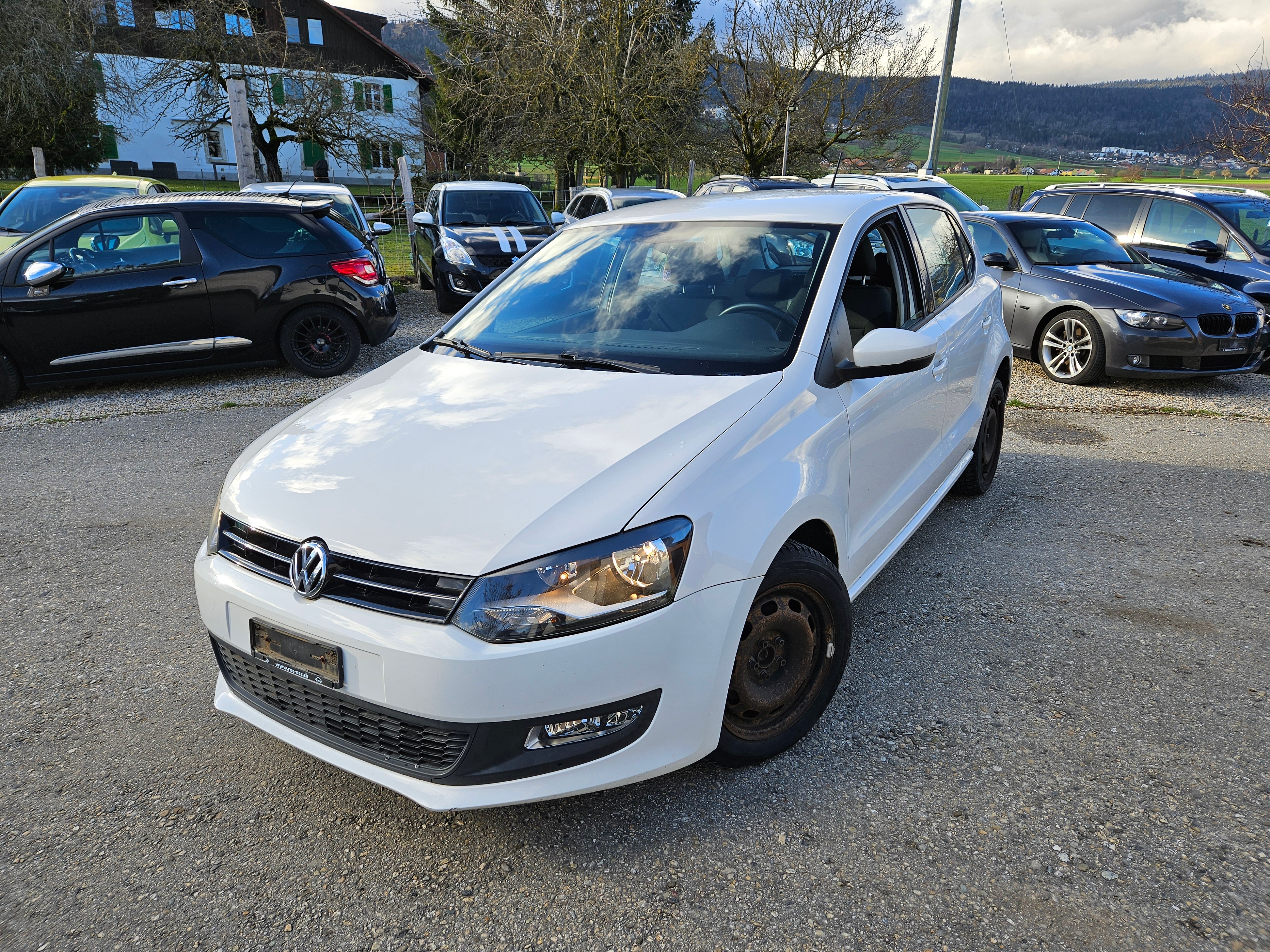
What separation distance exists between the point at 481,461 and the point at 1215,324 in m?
7.84

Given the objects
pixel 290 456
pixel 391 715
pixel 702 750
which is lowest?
pixel 702 750

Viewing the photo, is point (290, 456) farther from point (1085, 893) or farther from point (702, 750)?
point (1085, 893)

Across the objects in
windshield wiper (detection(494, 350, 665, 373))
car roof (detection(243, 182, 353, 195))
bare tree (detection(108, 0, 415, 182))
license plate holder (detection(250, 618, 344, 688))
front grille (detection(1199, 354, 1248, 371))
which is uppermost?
bare tree (detection(108, 0, 415, 182))

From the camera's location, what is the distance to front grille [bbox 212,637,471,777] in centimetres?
216

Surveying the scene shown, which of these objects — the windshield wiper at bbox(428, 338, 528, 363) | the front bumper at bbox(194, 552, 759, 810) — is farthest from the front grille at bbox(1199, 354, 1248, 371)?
the front bumper at bbox(194, 552, 759, 810)

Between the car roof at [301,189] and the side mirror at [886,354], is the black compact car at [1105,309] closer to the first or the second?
the side mirror at [886,354]

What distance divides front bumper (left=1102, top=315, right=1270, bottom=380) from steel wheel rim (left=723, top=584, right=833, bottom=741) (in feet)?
21.9

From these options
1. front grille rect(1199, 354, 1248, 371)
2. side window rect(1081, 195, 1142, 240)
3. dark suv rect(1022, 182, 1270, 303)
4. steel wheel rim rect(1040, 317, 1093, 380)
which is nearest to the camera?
front grille rect(1199, 354, 1248, 371)

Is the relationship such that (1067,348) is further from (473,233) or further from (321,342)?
(473,233)

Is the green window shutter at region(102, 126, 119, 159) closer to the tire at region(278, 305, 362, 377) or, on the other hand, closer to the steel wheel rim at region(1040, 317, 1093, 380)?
the tire at region(278, 305, 362, 377)

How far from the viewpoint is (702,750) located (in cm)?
236

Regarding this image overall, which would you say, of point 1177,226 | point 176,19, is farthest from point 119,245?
point 176,19

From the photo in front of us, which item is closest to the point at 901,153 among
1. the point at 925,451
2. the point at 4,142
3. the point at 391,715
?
the point at 4,142

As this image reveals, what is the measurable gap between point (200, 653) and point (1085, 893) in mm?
3154
